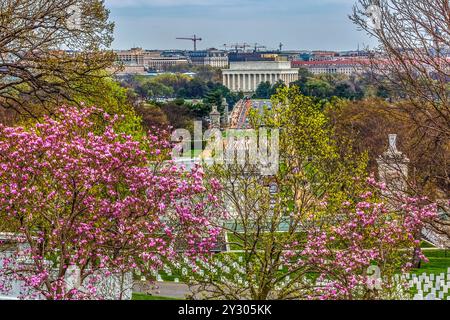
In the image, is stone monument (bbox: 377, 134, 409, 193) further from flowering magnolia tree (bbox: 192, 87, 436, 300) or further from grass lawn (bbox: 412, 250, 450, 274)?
grass lawn (bbox: 412, 250, 450, 274)

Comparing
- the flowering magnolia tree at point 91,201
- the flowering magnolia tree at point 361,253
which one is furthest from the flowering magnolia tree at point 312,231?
the flowering magnolia tree at point 91,201

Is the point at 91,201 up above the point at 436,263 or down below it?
above

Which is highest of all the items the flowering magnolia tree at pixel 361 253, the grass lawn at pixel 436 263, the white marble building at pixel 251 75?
the white marble building at pixel 251 75

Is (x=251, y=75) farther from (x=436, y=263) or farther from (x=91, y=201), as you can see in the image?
(x=91, y=201)

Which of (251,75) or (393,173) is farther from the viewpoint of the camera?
(251,75)

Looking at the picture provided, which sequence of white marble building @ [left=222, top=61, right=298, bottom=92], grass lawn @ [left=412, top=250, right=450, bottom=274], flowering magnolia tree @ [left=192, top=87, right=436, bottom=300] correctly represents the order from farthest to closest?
white marble building @ [left=222, top=61, right=298, bottom=92]
grass lawn @ [left=412, top=250, right=450, bottom=274]
flowering magnolia tree @ [left=192, top=87, right=436, bottom=300]

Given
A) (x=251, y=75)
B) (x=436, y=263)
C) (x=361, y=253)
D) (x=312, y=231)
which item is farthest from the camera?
(x=251, y=75)

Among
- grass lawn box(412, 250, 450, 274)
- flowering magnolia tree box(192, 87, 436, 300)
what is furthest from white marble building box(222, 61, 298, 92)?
flowering magnolia tree box(192, 87, 436, 300)

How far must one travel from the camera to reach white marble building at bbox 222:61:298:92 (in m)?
166

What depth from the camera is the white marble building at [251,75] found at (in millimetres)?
165500

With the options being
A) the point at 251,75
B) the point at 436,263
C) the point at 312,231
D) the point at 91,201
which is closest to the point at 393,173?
the point at 436,263

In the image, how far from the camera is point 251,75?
167 m

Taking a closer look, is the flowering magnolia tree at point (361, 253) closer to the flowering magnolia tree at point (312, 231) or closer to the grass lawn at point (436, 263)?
the flowering magnolia tree at point (312, 231)
